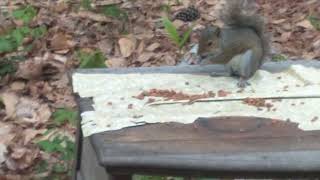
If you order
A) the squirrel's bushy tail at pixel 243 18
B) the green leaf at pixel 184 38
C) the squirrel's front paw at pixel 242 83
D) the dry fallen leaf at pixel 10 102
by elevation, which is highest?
the squirrel's bushy tail at pixel 243 18

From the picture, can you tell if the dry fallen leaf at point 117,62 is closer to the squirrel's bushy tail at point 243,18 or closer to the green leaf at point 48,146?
the green leaf at point 48,146

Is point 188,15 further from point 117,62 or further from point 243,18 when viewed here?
point 243,18

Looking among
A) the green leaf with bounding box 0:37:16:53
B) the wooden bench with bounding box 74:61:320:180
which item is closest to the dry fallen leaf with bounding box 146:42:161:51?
the green leaf with bounding box 0:37:16:53

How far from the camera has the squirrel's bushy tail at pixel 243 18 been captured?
2.66 m

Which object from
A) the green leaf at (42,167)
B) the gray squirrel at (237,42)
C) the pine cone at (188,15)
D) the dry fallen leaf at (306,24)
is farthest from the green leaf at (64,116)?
the dry fallen leaf at (306,24)

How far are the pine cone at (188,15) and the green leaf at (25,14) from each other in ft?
2.79

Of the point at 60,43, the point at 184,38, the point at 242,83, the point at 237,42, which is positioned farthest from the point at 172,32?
the point at 242,83

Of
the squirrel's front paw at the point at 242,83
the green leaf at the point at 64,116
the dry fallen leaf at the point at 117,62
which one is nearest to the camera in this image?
the squirrel's front paw at the point at 242,83

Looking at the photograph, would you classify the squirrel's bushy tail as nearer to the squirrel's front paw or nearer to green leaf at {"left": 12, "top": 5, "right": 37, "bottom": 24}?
the squirrel's front paw

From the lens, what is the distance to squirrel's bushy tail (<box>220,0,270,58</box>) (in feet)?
8.74

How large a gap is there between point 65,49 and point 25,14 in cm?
51

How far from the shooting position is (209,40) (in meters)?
2.75

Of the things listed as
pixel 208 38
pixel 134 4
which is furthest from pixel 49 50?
pixel 208 38

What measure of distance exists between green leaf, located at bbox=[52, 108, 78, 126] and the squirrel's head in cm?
91
